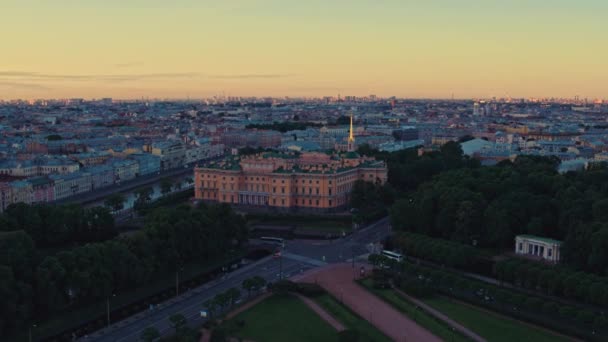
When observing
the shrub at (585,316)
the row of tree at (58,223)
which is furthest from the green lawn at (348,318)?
the row of tree at (58,223)

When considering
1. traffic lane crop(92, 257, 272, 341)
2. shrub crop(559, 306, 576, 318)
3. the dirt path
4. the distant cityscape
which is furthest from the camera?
the distant cityscape

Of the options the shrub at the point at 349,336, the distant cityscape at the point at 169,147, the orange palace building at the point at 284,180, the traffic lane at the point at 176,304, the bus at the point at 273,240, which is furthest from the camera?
the distant cityscape at the point at 169,147

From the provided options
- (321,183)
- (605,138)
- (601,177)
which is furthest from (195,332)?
(605,138)

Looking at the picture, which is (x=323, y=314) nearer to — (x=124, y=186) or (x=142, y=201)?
(x=142, y=201)

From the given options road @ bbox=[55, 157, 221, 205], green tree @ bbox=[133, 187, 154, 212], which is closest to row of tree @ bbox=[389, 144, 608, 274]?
green tree @ bbox=[133, 187, 154, 212]

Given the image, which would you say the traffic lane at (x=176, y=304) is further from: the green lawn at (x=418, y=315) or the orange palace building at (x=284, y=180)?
the orange palace building at (x=284, y=180)

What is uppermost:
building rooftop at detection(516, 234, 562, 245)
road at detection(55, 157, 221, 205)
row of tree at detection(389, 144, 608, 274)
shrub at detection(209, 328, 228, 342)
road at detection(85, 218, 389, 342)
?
row of tree at detection(389, 144, 608, 274)

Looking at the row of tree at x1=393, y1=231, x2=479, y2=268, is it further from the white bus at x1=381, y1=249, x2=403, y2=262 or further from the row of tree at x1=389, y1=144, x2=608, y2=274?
the row of tree at x1=389, y1=144, x2=608, y2=274
